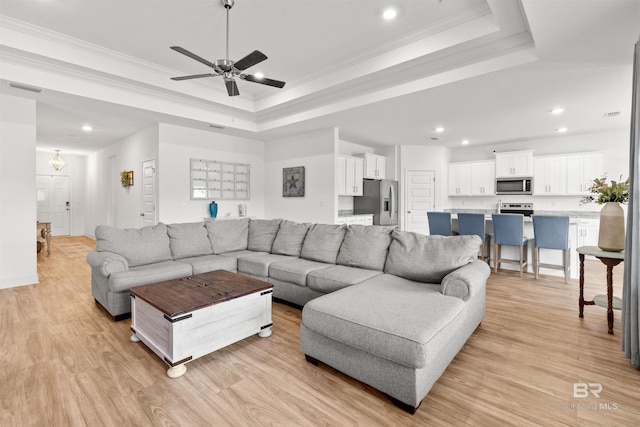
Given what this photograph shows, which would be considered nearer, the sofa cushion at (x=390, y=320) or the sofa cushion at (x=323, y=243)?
the sofa cushion at (x=390, y=320)

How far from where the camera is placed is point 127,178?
6.57m

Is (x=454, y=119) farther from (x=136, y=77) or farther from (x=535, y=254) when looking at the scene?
(x=136, y=77)

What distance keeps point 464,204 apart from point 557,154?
89.3 inches

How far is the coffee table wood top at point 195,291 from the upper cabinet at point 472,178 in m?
6.81

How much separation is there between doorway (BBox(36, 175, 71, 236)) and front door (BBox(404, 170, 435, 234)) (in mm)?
10784

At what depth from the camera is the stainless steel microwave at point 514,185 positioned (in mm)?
6902

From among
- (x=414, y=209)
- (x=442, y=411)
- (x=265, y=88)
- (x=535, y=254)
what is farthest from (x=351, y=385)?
(x=414, y=209)

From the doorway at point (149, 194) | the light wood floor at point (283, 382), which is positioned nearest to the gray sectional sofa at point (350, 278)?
the light wood floor at point (283, 382)

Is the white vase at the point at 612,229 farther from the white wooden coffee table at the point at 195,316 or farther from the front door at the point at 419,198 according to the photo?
the front door at the point at 419,198

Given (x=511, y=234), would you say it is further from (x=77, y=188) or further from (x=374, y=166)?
(x=77, y=188)

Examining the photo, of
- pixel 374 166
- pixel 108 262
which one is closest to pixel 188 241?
pixel 108 262

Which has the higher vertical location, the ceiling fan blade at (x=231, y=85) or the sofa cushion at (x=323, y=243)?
the ceiling fan blade at (x=231, y=85)

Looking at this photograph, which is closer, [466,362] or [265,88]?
[466,362]

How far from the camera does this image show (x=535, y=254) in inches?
184
